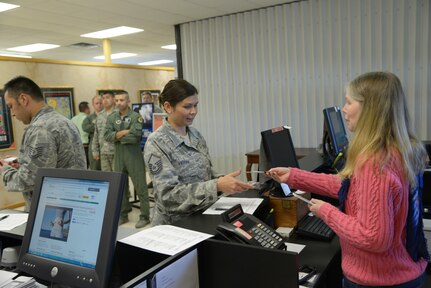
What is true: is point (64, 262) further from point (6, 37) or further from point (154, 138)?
point (6, 37)

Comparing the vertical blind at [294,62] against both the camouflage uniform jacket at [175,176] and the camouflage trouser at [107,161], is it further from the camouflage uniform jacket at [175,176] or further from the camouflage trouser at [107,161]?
Answer: the camouflage uniform jacket at [175,176]

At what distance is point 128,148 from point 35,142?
233 cm

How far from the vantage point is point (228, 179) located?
177 cm

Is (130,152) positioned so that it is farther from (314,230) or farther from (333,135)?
(314,230)

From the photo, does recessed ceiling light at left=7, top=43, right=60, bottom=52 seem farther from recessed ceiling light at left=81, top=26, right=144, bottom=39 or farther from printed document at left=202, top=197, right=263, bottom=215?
printed document at left=202, top=197, right=263, bottom=215

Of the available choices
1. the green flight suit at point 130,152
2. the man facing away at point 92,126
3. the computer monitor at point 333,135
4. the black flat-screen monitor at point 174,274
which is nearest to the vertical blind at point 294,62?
the green flight suit at point 130,152

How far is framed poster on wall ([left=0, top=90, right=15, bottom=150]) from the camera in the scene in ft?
17.4

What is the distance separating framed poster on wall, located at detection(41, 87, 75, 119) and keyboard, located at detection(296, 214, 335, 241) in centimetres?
513

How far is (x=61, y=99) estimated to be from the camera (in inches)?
243

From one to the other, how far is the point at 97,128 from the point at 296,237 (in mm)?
3796

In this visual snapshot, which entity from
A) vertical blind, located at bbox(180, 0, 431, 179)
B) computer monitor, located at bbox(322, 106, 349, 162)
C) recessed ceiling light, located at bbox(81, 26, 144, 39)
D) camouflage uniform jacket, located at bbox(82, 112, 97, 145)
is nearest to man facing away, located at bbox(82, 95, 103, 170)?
camouflage uniform jacket, located at bbox(82, 112, 97, 145)

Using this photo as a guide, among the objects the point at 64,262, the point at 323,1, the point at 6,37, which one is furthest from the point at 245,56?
the point at 64,262

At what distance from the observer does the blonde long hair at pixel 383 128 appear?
1223 mm

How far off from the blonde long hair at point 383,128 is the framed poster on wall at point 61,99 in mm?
5545
